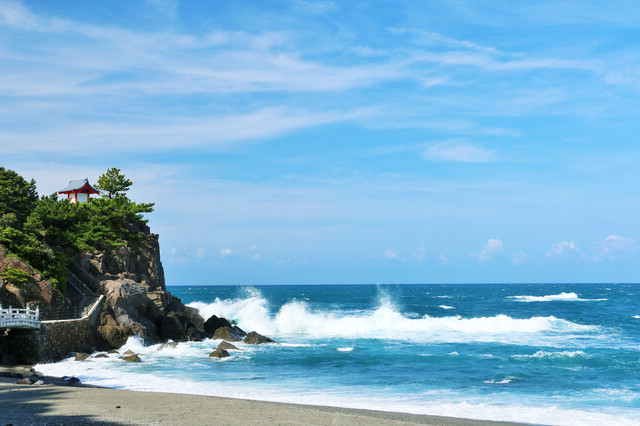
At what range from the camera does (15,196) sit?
138ft

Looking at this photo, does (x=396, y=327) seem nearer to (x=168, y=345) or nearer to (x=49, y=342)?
(x=168, y=345)

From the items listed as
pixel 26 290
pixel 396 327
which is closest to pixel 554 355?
pixel 396 327

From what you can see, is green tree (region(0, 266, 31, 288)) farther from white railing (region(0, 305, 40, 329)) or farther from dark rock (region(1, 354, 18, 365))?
dark rock (region(1, 354, 18, 365))

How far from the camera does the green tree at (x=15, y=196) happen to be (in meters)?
39.2

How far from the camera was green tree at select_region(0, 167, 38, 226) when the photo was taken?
→ 39.2 meters

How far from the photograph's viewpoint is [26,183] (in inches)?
1857

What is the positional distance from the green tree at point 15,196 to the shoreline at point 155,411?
71.9 ft

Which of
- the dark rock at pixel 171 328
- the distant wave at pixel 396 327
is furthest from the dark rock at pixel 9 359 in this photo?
the distant wave at pixel 396 327

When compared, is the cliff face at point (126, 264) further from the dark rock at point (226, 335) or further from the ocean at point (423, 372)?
the ocean at point (423, 372)

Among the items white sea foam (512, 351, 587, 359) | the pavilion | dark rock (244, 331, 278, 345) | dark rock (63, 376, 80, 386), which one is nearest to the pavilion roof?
the pavilion

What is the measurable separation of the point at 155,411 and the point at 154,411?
3 cm

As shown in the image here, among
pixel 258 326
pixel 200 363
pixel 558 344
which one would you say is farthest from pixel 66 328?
pixel 558 344

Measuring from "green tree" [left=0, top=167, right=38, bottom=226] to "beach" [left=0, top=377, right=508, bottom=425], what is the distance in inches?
870

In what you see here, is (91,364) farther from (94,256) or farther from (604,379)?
(604,379)
